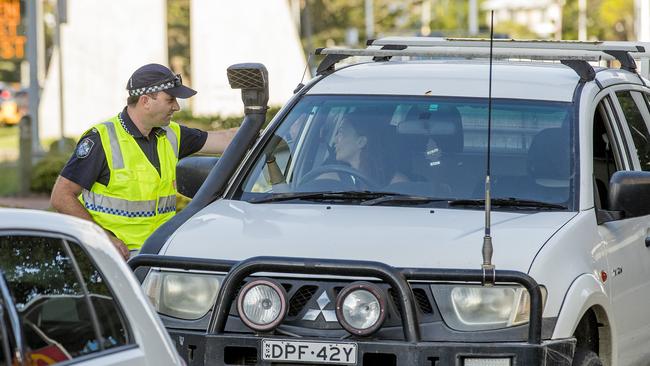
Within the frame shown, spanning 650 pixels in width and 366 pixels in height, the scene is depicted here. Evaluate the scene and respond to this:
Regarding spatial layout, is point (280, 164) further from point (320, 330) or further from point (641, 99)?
point (641, 99)

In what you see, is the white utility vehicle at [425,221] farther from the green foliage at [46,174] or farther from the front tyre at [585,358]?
the green foliage at [46,174]

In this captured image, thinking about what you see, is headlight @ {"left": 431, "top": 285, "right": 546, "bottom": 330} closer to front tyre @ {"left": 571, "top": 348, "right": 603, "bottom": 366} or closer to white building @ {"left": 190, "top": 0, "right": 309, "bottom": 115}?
front tyre @ {"left": 571, "top": 348, "right": 603, "bottom": 366}

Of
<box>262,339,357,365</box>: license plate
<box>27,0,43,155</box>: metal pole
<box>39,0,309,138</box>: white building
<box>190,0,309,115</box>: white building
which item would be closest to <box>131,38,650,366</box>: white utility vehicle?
<box>262,339,357,365</box>: license plate

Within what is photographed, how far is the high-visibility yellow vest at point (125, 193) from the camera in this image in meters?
7.34

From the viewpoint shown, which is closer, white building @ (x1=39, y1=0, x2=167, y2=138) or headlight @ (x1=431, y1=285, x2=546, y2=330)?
headlight @ (x1=431, y1=285, x2=546, y2=330)

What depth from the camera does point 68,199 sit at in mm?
7203

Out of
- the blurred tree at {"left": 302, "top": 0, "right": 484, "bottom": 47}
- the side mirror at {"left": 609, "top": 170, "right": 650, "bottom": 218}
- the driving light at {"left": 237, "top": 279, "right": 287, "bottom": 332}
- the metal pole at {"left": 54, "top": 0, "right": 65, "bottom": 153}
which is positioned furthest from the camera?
the blurred tree at {"left": 302, "top": 0, "right": 484, "bottom": 47}

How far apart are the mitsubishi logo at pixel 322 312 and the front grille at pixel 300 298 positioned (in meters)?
0.04

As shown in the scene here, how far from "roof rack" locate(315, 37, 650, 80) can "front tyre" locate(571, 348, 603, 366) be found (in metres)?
1.57

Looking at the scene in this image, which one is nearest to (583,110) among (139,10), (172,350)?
(172,350)

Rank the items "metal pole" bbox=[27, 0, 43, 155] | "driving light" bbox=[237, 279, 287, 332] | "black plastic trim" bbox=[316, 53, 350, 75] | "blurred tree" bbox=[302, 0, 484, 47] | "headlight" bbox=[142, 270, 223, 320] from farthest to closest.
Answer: "blurred tree" bbox=[302, 0, 484, 47]
"metal pole" bbox=[27, 0, 43, 155]
"black plastic trim" bbox=[316, 53, 350, 75]
"headlight" bbox=[142, 270, 223, 320]
"driving light" bbox=[237, 279, 287, 332]

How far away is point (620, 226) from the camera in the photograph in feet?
22.1

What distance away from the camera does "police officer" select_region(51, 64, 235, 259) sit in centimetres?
726

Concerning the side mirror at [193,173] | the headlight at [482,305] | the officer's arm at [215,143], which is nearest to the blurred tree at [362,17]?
the officer's arm at [215,143]
